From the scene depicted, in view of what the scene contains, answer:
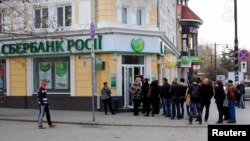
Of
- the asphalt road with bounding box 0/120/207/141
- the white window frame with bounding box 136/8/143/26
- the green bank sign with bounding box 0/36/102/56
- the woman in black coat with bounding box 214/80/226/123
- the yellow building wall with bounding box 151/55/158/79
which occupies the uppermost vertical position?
the white window frame with bounding box 136/8/143/26

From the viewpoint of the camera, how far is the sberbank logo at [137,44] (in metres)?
22.8

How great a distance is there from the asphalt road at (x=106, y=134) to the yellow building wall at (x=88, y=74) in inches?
262

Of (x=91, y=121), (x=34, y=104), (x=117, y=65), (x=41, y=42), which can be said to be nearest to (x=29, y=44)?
(x=41, y=42)

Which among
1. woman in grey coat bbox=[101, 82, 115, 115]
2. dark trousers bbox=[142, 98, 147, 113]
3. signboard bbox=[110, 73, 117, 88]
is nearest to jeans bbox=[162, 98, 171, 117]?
dark trousers bbox=[142, 98, 147, 113]

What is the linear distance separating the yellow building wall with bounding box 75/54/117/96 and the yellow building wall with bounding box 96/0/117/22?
6.26ft

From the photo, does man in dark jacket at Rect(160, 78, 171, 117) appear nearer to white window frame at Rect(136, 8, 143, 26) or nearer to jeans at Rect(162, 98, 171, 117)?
jeans at Rect(162, 98, 171, 117)

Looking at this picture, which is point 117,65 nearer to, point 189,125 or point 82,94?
point 82,94

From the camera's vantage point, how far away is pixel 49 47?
78.6 ft

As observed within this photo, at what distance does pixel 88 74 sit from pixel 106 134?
9606mm

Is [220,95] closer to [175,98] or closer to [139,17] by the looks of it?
[175,98]

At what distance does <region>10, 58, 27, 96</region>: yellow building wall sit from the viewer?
25009 mm

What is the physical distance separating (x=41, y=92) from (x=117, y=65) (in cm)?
702

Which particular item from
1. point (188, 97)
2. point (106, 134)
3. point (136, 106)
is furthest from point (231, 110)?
point (106, 134)

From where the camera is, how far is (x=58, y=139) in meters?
12.4
